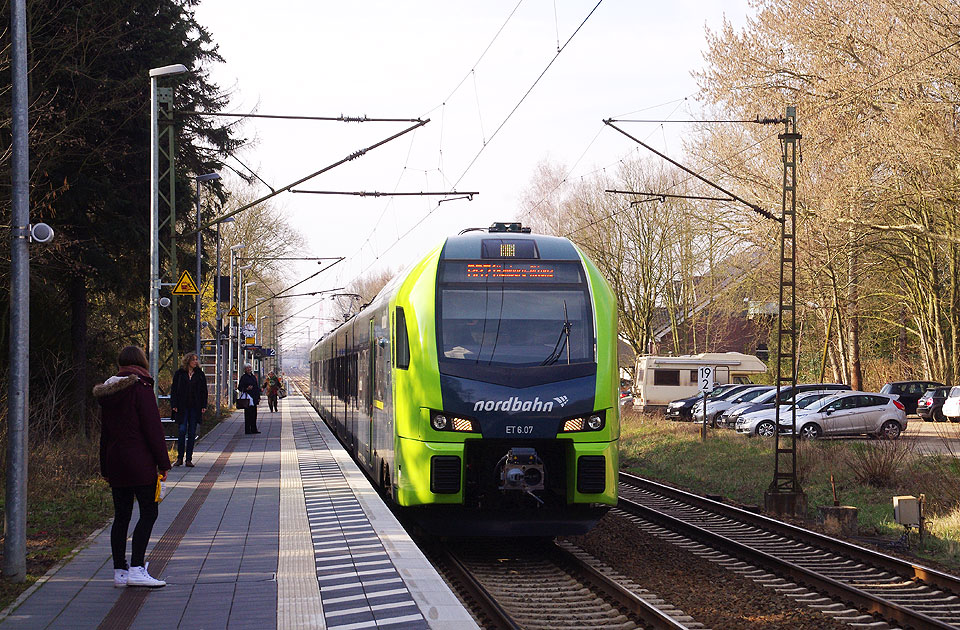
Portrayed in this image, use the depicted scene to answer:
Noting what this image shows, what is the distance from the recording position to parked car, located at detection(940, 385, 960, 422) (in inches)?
1313

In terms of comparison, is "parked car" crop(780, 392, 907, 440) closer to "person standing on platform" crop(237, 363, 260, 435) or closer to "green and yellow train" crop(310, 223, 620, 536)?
"person standing on platform" crop(237, 363, 260, 435)

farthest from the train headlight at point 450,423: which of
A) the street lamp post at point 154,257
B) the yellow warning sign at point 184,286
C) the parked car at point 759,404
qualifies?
the parked car at point 759,404

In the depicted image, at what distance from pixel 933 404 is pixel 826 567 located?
92.3ft

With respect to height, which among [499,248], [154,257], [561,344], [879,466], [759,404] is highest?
[154,257]

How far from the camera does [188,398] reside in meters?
18.8

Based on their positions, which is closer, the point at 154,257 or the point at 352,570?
the point at 352,570

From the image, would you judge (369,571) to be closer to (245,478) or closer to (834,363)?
(245,478)

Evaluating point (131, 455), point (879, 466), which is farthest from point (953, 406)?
point (131, 455)

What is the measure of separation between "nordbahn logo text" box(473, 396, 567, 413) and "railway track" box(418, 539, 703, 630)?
1.56 metres

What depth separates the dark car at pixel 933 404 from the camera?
37369 mm

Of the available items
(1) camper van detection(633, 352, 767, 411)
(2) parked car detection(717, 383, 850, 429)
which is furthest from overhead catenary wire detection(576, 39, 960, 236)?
(1) camper van detection(633, 352, 767, 411)

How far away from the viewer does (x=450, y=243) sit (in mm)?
12461

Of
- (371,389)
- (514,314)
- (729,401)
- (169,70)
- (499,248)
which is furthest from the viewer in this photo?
(729,401)

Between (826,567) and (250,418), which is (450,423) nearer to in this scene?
(826,567)
